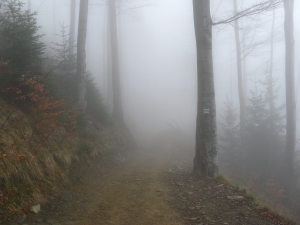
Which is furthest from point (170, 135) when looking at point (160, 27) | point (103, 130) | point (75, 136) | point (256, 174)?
point (160, 27)

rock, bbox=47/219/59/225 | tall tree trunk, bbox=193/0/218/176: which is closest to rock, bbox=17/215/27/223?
rock, bbox=47/219/59/225

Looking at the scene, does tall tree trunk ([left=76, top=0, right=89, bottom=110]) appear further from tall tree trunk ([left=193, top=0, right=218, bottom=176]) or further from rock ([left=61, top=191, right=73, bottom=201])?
rock ([left=61, top=191, right=73, bottom=201])

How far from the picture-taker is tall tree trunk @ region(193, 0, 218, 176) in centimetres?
917

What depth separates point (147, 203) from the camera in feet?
22.6

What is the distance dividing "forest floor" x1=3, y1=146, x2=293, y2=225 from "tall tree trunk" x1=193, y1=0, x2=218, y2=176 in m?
0.65

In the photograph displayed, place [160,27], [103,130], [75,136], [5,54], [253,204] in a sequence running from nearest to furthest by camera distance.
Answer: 1. [253,204]
2. [5,54]
3. [75,136]
4. [103,130]
5. [160,27]

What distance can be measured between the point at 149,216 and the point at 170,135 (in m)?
19.4

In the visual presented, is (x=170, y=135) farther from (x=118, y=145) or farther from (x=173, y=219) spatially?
(x=173, y=219)

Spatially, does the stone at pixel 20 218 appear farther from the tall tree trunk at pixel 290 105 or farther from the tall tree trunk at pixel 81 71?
the tall tree trunk at pixel 290 105

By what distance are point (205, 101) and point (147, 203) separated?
13.0 feet

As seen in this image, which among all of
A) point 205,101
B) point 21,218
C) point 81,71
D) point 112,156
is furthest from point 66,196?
point 81,71

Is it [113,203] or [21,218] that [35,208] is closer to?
[21,218]

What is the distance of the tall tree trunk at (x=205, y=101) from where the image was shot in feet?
30.1

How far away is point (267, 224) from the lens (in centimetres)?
538
